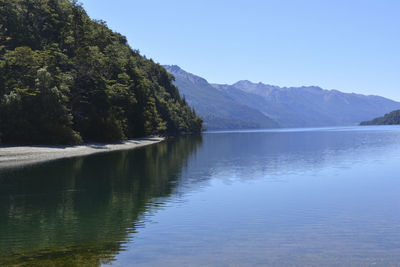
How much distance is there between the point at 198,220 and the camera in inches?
878

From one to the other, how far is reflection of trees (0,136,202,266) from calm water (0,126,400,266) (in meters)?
0.07

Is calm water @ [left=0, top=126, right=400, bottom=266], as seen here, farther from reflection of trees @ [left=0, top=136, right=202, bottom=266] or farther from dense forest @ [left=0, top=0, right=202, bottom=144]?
dense forest @ [left=0, top=0, right=202, bottom=144]

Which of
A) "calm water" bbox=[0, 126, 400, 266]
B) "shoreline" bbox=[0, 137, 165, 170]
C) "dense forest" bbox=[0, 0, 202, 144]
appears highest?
"dense forest" bbox=[0, 0, 202, 144]

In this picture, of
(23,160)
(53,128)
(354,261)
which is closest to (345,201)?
(354,261)

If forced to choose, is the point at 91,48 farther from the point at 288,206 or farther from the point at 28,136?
the point at 288,206

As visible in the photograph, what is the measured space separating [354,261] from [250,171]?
112 feet

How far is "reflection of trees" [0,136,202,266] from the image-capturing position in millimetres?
15945

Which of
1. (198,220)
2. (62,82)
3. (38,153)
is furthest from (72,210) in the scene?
(62,82)

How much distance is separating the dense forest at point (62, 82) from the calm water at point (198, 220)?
36.5m

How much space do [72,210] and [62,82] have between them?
67.3m

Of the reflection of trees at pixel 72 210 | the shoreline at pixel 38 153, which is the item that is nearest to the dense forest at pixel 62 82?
the shoreline at pixel 38 153

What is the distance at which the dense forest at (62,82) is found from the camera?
75062mm

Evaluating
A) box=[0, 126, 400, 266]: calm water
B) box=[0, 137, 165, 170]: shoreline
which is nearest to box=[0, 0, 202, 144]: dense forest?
box=[0, 137, 165, 170]: shoreline

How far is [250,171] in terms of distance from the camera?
160 ft
